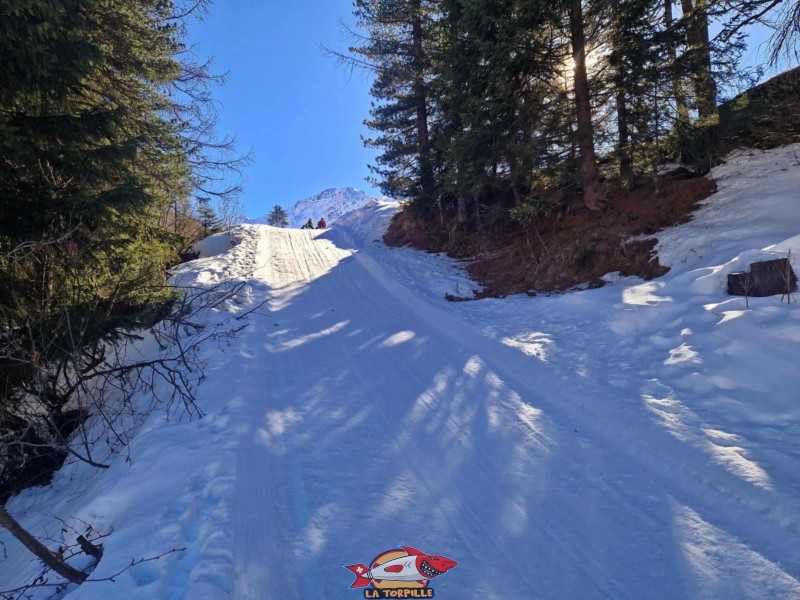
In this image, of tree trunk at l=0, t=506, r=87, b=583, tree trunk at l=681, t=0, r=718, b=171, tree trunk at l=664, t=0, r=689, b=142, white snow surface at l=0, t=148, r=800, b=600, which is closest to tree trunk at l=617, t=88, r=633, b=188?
tree trunk at l=664, t=0, r=689, b=142

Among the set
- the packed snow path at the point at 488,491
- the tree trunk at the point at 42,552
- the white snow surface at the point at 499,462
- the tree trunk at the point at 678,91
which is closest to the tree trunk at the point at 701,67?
the tree trunk at the point at 678,91

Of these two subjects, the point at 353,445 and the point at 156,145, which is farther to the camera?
the point at 156,145

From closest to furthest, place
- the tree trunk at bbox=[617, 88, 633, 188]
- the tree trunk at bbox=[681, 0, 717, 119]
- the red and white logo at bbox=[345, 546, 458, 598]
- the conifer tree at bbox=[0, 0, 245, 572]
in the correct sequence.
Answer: the red and white logo at bbox=[345, 546, 458, 598] < the conifer tree at bbox=[0, 0, 245, 572] < the tree trunk at bbox=[681, 0, 717, 119] < the tree trunk at bbox=[617, 88, 633, 188]

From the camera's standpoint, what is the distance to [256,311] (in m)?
8.27

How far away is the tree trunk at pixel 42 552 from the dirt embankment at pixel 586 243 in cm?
832

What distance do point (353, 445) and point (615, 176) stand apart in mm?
11270

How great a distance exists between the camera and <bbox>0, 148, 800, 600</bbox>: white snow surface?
8.20ft

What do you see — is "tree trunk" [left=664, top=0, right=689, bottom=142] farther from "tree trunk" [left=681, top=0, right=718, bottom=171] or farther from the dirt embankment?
the dirt embankment

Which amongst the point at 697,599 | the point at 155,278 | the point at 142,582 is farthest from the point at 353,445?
the point at 155,278

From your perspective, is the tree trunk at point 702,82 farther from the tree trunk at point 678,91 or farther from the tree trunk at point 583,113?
the tree trunk at point 583,113

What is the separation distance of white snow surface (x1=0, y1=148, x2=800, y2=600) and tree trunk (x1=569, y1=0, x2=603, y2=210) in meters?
3.88

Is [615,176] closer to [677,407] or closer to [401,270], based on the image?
[401,270]

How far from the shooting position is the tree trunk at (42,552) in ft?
8.11

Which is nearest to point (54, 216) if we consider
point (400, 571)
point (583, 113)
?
point (400, 571)
